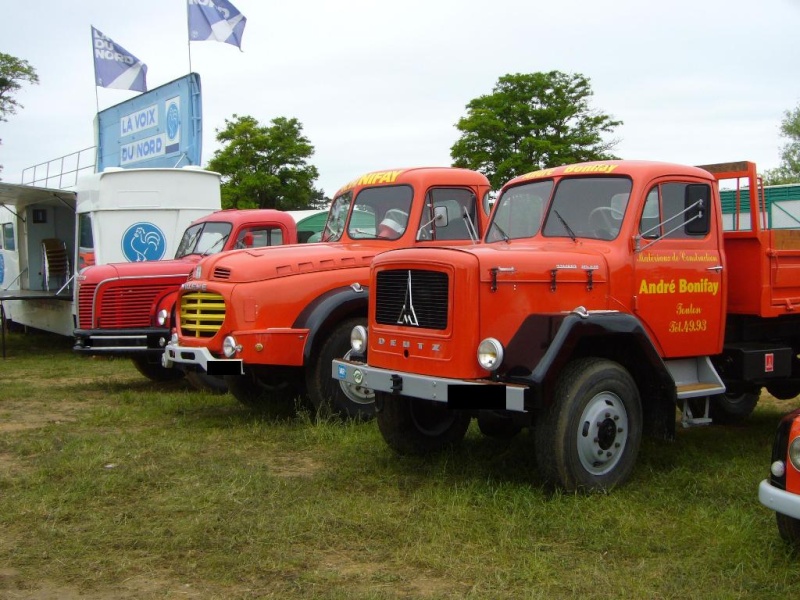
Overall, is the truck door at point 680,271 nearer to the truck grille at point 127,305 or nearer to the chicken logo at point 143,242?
the truck grille at point 127,305

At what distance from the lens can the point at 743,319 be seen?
24.8 ft

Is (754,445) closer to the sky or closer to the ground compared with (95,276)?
closer to the ground

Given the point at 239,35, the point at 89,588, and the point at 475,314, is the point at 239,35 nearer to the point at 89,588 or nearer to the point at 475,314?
the point at 475,314

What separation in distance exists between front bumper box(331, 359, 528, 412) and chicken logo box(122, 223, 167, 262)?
8.44 meters

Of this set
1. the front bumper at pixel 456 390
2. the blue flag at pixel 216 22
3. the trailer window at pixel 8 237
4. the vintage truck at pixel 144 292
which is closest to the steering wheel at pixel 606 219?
the front bumper at pixel 456 390

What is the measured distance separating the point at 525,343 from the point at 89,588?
9.81 feet

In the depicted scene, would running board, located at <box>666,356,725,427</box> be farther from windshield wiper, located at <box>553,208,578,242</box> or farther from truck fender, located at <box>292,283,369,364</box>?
truck fender, located at <box>292,283,369,364</box>

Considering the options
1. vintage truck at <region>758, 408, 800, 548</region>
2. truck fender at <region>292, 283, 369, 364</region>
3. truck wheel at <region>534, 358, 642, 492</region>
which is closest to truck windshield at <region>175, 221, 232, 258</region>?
truck fender at <region>292, 283, 369, 364</region>

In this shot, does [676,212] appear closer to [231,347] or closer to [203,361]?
[231,347]

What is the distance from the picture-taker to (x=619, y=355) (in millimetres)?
6453

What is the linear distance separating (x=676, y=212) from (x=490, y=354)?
212cm

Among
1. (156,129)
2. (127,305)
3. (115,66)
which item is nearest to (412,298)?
(127,305)

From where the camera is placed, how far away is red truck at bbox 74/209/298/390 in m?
10.9

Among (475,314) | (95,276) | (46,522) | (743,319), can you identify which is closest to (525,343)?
(475,314)
